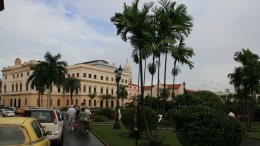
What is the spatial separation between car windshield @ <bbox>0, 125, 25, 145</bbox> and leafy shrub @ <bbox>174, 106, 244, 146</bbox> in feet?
21.6

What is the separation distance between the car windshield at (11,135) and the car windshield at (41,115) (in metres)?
8.18

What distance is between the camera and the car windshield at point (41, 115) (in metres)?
16.1

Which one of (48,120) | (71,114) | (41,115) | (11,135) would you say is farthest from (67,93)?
(11,135)

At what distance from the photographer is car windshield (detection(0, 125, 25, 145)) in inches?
304

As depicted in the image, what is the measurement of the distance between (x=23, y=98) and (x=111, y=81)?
88.8ft

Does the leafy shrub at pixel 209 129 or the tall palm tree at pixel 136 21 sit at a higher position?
the tall palm tree at pixel 136 21

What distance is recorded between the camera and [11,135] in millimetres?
7867

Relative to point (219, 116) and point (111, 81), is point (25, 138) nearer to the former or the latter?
point (219, 116)

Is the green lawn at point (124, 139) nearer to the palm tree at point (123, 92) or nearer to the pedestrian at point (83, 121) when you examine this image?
the pedestrian at point (83, 121)

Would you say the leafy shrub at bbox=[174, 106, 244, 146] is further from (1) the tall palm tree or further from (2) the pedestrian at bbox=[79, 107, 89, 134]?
(2) the pedestrian at bbox=[79, 107, 89, 134]

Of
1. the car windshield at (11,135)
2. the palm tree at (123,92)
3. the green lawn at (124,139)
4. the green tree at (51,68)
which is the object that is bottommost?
the green lawn at (124,139)

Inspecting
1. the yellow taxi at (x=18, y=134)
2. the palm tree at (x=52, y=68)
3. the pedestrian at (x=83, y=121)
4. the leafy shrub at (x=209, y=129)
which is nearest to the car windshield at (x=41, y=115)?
the leafy shrub at (x=209, y=129)

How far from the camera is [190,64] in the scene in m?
16.9

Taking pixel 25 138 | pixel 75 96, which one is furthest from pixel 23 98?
pixel 25 138
